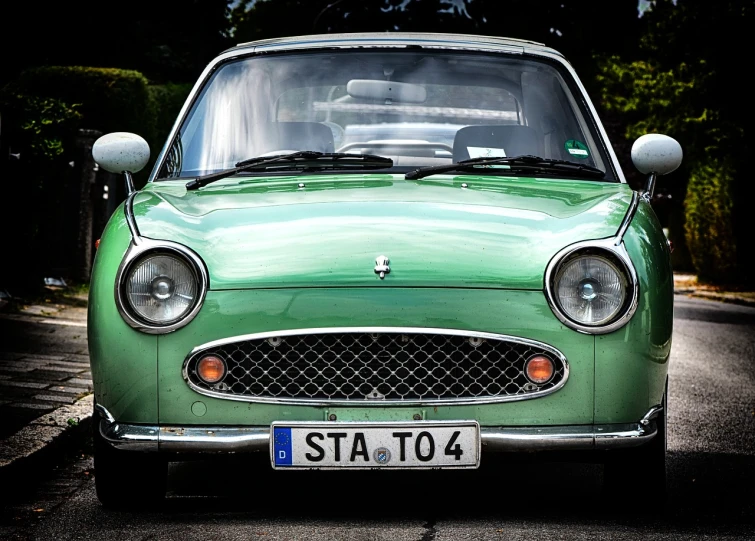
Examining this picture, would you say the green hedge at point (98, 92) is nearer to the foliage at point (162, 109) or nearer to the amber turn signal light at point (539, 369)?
the foliage at point (162, 109)

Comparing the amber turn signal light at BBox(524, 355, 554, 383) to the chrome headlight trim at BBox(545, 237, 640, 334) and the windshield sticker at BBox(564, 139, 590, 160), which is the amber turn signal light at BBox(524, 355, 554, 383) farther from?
Result: the windshield sticker at BBox(564, 139, 590, 160)

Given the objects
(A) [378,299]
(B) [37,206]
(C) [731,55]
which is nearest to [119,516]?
(A) [378,299]

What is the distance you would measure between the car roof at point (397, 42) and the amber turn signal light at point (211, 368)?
6.43 feet

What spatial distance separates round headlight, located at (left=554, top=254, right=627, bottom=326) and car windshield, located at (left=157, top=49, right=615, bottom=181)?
102cm

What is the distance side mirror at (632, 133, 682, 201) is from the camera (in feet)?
17.4

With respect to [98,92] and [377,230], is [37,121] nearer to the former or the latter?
[98,92]

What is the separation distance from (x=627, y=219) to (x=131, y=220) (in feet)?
5.33

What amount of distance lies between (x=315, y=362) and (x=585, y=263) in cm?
89

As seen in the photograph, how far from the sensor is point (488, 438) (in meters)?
4.17

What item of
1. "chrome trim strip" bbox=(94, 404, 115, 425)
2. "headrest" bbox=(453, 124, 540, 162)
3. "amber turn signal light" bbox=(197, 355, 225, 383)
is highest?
"headrest" bbox=(453, 124, 540, 162)

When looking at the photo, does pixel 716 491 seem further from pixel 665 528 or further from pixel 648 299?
pixel 648 299

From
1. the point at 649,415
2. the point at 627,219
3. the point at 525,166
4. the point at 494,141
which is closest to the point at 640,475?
the point at 649,415

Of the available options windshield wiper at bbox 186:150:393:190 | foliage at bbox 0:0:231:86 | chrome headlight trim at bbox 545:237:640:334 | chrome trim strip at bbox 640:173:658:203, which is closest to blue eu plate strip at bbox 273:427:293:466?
chrome headlight trim at bbox 545:237:640:334

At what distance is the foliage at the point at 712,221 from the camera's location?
26.4 m
